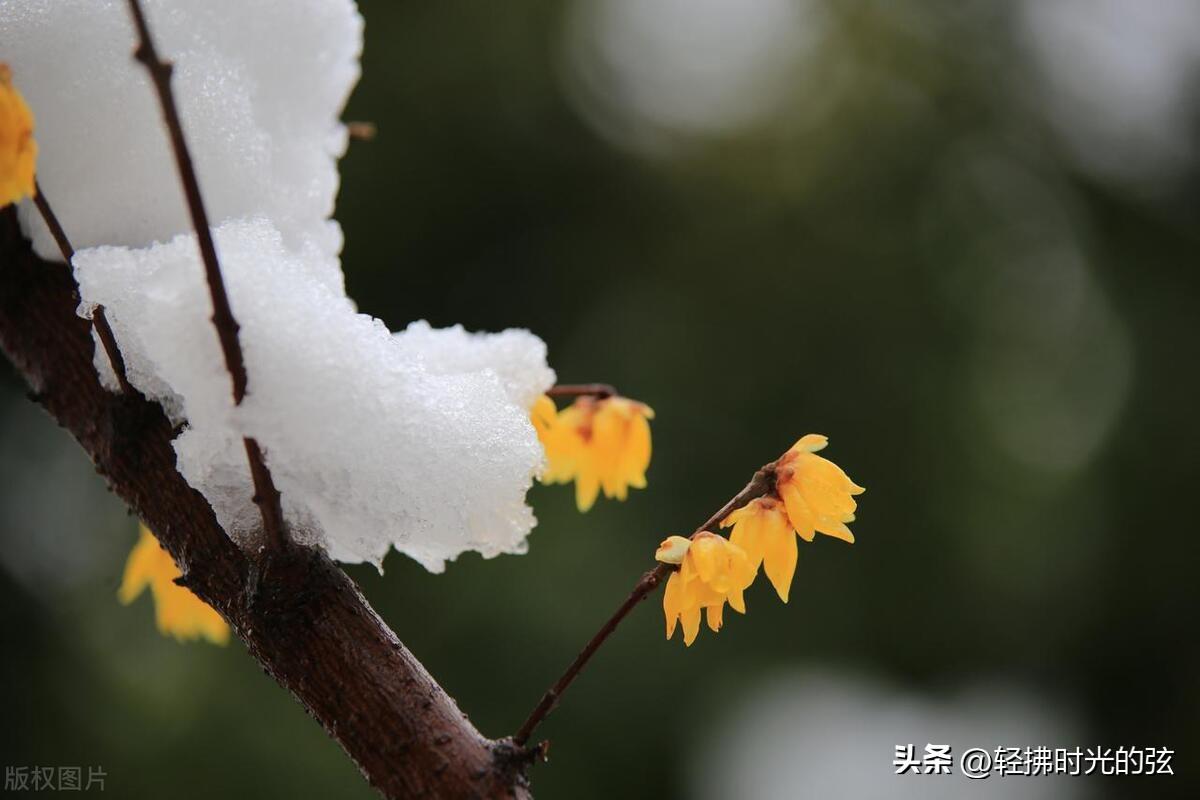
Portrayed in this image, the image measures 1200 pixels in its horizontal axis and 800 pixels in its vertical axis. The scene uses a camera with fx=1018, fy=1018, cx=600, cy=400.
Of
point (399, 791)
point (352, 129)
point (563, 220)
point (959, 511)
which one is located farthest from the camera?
point (563, 220)

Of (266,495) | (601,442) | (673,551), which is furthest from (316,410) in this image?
(601,442)

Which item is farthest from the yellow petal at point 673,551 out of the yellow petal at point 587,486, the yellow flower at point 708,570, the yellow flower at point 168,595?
the yellow flower at point 168,595

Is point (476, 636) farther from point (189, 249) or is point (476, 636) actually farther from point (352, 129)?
point (189, 249)

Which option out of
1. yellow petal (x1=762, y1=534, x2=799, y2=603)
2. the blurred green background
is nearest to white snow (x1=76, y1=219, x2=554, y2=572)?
yellow petal (x1=762, y1=534, x2=799, y2=603)

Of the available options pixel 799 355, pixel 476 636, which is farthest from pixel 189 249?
pixel 799 355

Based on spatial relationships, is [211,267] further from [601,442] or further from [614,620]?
[601,442]

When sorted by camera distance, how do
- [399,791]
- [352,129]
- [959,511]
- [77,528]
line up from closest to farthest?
[399,791] < [352,129] < [77,528] < [959,511]
